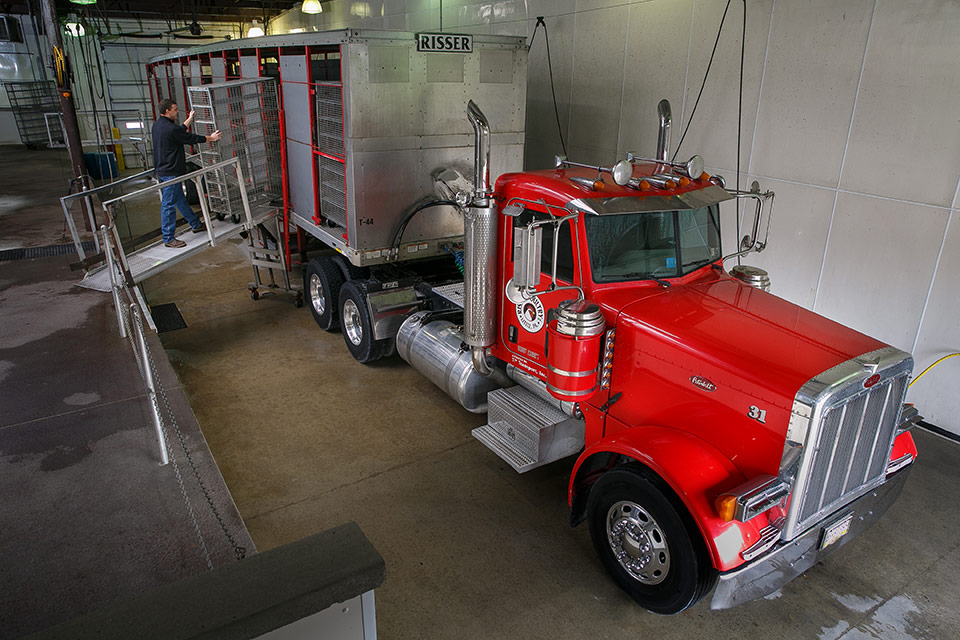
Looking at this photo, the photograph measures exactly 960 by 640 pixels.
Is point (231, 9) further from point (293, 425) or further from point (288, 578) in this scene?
point (288, 578)

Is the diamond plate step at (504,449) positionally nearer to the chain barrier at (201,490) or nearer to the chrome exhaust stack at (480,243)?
the chrome exhaust stack at (480,243)

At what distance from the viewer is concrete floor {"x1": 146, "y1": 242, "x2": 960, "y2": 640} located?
12.5ft

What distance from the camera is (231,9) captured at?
21.3 m

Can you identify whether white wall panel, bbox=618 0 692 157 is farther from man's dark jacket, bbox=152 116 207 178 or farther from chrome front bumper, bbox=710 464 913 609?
man's dark jacket, bbox=152 116 207 178

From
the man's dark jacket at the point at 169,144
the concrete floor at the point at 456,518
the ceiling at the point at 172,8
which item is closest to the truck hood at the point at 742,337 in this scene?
the concrete floor at the point at 456,518

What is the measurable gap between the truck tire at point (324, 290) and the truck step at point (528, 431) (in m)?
3.18

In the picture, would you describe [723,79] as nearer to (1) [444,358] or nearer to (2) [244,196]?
(1) [444,358]

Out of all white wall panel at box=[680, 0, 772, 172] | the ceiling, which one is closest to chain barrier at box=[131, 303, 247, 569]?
white wall panel at box=[680, 0, 772, 172]

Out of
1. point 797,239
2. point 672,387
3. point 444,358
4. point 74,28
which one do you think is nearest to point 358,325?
point 444,358

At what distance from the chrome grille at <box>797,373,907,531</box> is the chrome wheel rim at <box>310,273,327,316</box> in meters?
5.93

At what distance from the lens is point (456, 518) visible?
4664 mm

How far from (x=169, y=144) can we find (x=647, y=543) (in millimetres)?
7588

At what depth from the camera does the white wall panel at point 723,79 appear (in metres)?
6.83

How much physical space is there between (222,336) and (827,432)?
684 cm
